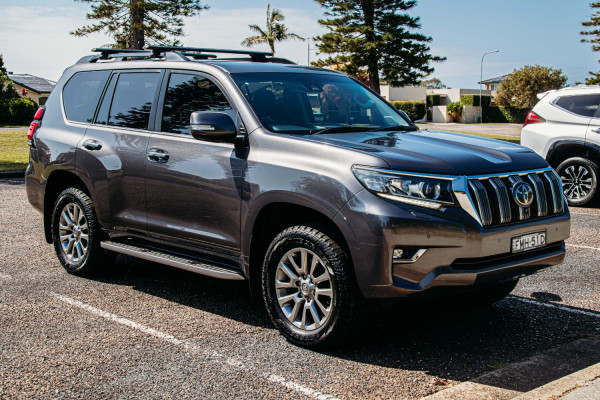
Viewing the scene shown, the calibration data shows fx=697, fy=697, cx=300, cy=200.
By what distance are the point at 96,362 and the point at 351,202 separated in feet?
6.16

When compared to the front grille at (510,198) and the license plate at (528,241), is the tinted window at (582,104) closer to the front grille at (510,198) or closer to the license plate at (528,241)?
the front grille at (510,198)

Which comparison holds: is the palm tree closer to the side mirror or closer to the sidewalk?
the sidewalk

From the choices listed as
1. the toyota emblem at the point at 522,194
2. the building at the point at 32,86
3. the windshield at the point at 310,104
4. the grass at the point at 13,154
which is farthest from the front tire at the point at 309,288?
the building at the point at 32,86

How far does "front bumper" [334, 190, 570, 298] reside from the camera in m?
4.13

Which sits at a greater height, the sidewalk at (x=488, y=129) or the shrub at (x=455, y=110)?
the shrub at (x=455, y=110)

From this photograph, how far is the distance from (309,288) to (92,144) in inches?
108

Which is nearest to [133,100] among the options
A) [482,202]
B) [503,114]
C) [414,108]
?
[482,202]

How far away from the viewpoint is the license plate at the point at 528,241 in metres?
4.47

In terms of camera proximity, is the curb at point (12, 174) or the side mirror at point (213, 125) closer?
the side mirror at point (213, 125)

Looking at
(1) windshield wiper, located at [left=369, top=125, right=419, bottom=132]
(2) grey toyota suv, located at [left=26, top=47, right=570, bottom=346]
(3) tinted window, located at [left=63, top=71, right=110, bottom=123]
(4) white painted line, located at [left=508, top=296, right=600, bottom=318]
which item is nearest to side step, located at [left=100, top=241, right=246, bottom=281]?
(2) grey toyota suv, located at [left=26, top=47, right=570, bottom=346]

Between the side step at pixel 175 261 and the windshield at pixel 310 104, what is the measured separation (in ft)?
3.59

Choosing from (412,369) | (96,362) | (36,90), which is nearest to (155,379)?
(96,362)

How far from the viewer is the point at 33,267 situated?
22.7 feet

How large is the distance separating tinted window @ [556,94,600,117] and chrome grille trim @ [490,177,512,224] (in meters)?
7.55
